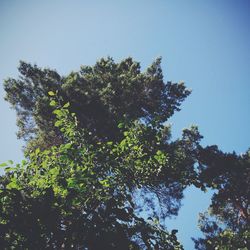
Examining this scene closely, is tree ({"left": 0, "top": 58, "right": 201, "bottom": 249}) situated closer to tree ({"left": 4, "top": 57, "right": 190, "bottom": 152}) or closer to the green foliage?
the green foliage

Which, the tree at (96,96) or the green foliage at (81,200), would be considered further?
the tree at (96,96)

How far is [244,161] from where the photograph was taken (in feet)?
58.7

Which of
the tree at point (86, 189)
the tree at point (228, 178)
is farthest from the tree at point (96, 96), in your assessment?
the tree at point (86, 189)

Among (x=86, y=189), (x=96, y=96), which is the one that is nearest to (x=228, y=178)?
(x=96, y=96)

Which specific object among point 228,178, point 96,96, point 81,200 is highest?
point 96,96

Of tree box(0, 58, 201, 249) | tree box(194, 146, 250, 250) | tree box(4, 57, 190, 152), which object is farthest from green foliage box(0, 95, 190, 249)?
tree box(194, 146, 250, 250)

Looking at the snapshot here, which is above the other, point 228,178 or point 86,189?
point 228,178

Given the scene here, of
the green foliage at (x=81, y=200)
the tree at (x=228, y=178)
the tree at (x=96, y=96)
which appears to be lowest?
the green foliage at (x=81, y=200)

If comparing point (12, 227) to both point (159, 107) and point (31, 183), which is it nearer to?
point (31, 183)

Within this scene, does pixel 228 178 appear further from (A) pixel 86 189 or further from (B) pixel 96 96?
(A) pixel 86 189

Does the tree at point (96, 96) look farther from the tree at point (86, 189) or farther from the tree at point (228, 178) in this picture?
the tree at point (86, 189)

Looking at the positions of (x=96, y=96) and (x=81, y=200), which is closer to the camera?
(x=81, y=200)

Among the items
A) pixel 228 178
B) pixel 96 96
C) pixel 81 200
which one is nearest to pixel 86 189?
pixel 81 200

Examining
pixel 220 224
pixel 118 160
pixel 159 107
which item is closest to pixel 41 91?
pixel 159 107
